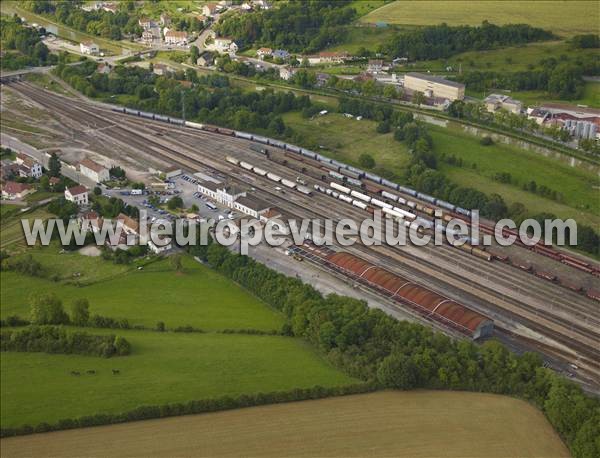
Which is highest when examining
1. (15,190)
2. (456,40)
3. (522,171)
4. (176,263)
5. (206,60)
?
(456,40)

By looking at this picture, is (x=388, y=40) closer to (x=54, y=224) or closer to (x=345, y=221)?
(x=345, y=221)

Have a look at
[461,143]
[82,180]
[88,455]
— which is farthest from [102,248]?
[461,143]

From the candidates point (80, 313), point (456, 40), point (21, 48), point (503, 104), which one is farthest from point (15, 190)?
point (456, 40)

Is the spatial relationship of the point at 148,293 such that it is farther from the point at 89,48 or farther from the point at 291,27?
the point at 291,27

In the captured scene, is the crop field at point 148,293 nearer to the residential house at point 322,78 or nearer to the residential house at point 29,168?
the residential house at point 29,168

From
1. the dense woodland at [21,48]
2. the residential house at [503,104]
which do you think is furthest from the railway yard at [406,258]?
the dense woodland at [21,48]

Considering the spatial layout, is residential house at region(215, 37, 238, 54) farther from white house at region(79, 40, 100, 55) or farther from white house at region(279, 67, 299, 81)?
white house at region(79, 40, 100, 55)
